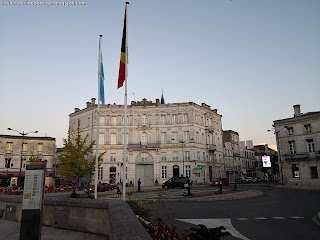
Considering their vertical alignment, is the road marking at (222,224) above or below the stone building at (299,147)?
below

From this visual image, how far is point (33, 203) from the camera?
4727 mm

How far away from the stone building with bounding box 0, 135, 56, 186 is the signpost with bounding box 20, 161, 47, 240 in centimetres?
4607

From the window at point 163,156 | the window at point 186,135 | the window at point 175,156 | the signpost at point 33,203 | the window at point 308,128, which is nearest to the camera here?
the signpost at point 33,203

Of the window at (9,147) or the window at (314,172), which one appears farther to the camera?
the window at (9,147)

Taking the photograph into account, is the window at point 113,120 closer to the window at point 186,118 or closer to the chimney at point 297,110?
the window at point 186,118

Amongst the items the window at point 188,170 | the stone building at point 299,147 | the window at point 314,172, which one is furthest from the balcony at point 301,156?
the window at point 188,170

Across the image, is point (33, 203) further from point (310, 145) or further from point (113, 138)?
point (310, 145)

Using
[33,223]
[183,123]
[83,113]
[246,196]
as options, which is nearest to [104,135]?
[83,113]

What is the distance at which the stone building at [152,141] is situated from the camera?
4912cm

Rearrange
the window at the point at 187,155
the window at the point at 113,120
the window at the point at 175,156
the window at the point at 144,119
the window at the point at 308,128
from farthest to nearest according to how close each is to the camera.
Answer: the window at the point at 144,119 < the window at the point at 113,120 < the window at the point at 175,156 < the window at the point at 187,155 < the window at the point at 308,128

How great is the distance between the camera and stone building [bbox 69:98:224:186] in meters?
49.1

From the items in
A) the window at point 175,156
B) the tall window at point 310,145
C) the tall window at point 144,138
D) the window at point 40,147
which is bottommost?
the window at point 175,156

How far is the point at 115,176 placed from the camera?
49.1 m

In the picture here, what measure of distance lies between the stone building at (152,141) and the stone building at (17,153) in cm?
939
